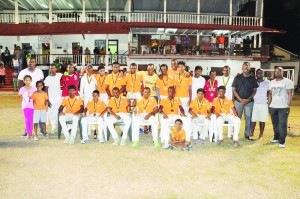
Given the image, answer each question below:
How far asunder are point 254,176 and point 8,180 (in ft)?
13.6

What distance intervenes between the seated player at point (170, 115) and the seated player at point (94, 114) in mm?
1531

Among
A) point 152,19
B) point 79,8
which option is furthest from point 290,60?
point 79,8

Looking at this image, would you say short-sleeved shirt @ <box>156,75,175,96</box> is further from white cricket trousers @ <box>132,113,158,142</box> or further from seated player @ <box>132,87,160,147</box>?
white cricket trousers @ <box>132,113,158,142</box>

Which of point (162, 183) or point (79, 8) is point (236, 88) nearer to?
point (162, 183)

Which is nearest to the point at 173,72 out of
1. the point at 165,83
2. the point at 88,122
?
the point at 165,83

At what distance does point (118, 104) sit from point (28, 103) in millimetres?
2312

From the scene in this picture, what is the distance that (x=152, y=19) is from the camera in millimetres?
24547

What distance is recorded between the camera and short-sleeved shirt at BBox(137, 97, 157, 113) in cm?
788

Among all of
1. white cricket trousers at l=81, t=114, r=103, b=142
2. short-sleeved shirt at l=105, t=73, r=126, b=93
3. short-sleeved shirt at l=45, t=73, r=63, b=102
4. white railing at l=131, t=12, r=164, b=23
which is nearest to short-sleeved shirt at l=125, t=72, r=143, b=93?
short-sleeved shirt at l=105, t=73, r=126, b=93

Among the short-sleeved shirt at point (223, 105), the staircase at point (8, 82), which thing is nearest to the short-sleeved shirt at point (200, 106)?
the short-sleeved shirt at point (223, 105)

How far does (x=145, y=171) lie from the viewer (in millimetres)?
5566

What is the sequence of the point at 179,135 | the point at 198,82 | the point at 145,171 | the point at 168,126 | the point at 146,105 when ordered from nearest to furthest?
the point at 145,171
the point at 179,135
the point at 168,126
the point at 146,105
the point at 198,82

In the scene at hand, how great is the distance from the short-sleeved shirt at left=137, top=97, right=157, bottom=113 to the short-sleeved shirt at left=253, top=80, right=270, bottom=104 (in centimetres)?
294

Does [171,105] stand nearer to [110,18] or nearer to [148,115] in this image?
[148,115]
